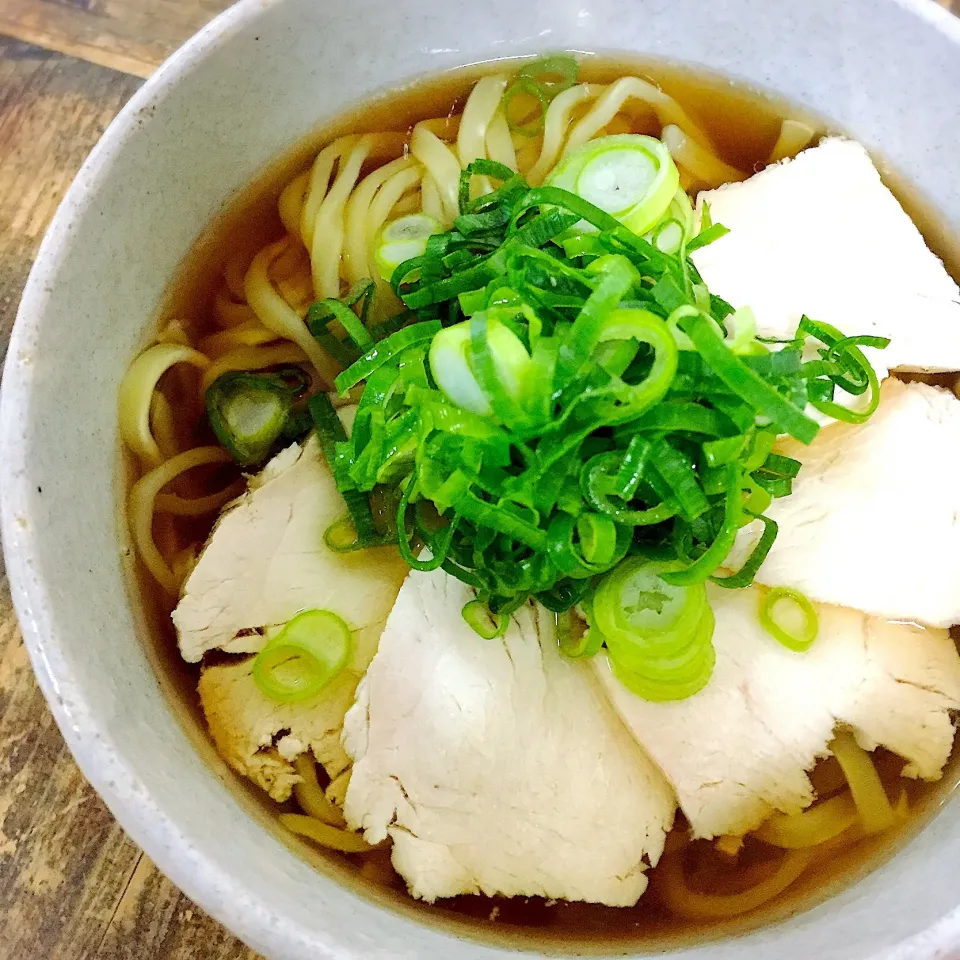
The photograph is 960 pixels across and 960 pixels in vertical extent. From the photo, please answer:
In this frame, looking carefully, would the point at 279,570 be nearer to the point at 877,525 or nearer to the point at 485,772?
the point at 485,772

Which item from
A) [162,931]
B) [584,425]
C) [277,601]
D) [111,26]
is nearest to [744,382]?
[584,425]

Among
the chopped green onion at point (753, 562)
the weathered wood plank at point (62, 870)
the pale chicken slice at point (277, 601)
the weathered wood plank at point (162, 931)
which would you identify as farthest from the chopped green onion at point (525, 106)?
the weathered wood plank at point (162, 931)

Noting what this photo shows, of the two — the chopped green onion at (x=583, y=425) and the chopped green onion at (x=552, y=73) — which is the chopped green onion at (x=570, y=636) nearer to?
the chopped green onion at (x=583, y=425)

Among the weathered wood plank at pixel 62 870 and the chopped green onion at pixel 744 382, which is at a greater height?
the chopped green onion at pixel 744 382

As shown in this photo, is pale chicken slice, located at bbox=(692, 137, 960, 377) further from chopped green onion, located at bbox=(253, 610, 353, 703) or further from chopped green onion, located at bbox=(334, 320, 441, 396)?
chopped green onion, located at bbox=(253, 610, 353, 703)

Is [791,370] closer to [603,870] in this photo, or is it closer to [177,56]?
[603,870]
